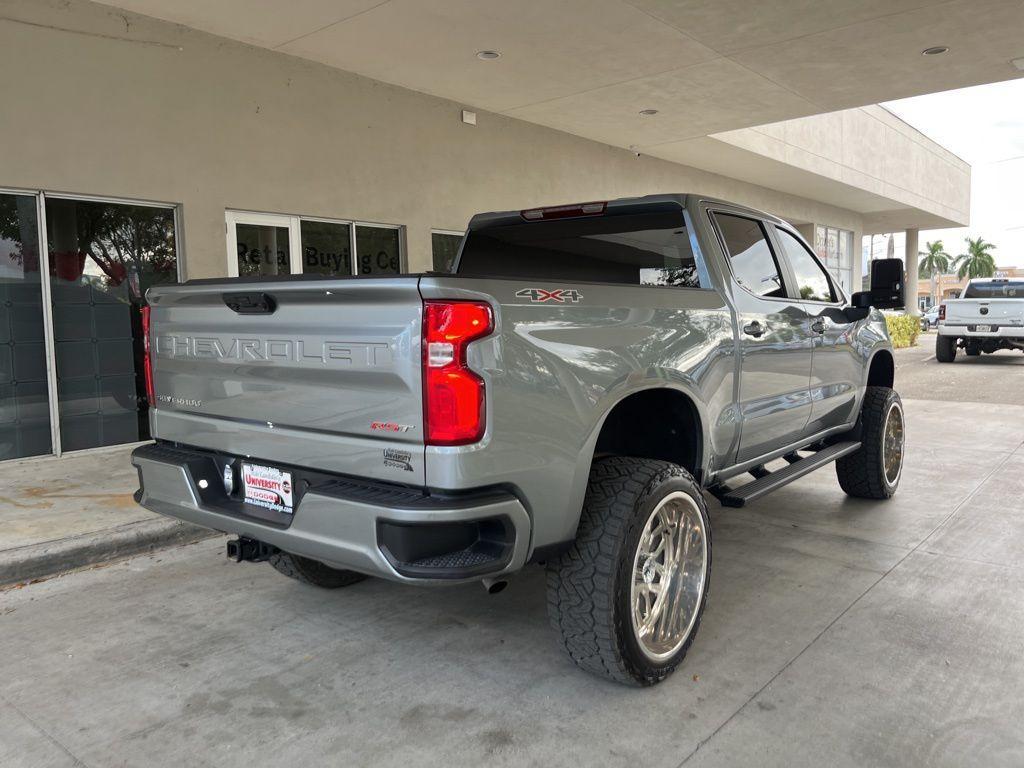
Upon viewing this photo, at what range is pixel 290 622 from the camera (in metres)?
3.77

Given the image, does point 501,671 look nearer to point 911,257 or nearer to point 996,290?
point 996,290

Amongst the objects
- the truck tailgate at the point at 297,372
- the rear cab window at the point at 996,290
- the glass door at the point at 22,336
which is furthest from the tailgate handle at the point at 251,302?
the rear cab window at the point at 996,290

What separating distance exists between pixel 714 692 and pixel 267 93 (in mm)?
7629

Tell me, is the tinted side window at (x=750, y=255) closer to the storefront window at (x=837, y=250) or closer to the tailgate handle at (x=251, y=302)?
the tailgate handle at (x=251, y=302)

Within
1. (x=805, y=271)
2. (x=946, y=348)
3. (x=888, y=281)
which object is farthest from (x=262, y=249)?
(x=946, y=348)

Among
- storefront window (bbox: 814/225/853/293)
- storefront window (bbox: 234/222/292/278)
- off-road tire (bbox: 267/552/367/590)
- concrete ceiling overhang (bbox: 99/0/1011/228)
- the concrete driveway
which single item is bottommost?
the concrete driveway

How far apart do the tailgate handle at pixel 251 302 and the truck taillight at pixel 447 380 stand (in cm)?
78

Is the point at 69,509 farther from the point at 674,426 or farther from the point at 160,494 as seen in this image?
the point at 674,426

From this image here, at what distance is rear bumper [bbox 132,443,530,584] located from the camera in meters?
2.42

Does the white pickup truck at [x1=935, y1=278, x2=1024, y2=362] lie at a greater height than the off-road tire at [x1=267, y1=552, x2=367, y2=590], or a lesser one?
greater

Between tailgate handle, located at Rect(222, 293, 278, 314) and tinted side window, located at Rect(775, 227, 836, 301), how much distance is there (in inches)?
123

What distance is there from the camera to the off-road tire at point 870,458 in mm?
5582

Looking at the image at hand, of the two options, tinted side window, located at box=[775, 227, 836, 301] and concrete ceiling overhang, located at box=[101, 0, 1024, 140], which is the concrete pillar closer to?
A: concrete ceiling overhang, located at box=[101, 0, 1024, 140]

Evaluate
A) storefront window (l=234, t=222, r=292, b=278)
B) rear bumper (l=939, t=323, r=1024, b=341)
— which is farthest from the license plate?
rear bumper (l=939, t=323, r=1024, b=341)
